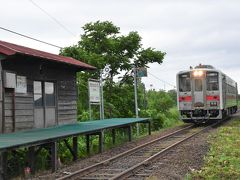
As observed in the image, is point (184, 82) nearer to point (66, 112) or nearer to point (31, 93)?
point (66, 112)

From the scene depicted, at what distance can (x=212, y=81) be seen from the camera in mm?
22938

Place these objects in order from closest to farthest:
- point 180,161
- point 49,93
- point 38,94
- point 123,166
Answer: point 123,166 < point 180,161 < point 38,94 < point 49,93

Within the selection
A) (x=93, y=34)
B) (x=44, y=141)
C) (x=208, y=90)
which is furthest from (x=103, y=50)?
(x=44, y=141)

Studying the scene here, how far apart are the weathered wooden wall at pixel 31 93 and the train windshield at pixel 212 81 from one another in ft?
28.3

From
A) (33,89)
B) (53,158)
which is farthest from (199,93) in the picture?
(53,158)

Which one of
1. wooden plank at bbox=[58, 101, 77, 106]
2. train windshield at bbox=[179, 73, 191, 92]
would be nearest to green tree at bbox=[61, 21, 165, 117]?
train windshield at bbox=[179, 73, 191, 92]

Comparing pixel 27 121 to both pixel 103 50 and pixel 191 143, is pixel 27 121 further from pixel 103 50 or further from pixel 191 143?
pixel 103 50

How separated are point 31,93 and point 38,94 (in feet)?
1.79

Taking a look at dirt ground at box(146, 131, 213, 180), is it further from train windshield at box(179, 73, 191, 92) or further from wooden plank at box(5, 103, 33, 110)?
train windshield at box(179, 73, 191, 92)

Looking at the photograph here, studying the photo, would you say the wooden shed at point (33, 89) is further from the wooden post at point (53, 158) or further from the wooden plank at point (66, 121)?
the wooden post at point (53, 158)

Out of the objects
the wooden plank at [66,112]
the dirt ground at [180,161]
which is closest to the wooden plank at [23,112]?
the wooden plank at [66,112]

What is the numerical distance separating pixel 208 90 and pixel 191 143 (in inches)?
309

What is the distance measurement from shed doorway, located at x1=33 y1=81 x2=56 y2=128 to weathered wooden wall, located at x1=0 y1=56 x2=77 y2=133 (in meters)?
0.20

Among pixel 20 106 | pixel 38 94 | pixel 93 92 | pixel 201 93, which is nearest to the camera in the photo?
pixel 20 106
